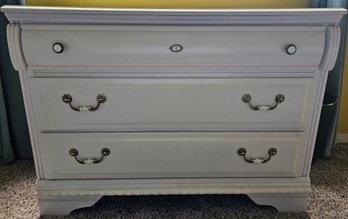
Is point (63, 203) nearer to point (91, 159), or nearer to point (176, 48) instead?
point (91, 159)

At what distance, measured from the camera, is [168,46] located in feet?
3.57

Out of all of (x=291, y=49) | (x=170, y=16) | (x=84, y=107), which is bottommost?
(x=84, y=107)

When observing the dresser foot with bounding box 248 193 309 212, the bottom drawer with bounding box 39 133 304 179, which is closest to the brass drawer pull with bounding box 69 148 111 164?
the bottom drawer with bounding box 39 133 304 179

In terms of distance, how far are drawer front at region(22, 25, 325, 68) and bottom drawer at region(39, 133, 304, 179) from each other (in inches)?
10.8

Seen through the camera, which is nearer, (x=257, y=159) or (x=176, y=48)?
(x=176, y=48)

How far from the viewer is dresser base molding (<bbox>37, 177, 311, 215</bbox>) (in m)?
1.26

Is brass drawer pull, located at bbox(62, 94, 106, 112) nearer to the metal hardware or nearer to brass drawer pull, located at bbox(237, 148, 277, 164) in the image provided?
the metal hardware

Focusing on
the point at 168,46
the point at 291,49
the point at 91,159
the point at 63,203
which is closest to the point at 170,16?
the point at 168,46

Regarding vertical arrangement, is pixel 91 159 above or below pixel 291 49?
below

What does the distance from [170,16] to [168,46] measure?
0.10 meters

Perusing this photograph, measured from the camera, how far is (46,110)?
3.79 ft

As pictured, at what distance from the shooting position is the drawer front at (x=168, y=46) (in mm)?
1071

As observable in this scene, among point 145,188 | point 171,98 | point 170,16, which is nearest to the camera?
point 170,16

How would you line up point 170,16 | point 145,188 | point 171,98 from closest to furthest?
point 170,16, point 171,98, point 145,188
